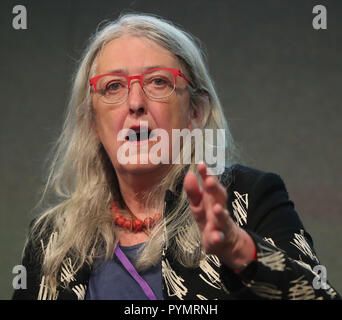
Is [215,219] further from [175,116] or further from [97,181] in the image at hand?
[97,181]

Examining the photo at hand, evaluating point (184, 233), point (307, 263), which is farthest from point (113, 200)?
point (307, 263)

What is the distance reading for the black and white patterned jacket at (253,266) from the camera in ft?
3.21

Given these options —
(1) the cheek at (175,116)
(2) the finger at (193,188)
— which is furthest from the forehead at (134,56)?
(2) the finger at (193,188)

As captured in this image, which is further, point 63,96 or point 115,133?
point 63,96

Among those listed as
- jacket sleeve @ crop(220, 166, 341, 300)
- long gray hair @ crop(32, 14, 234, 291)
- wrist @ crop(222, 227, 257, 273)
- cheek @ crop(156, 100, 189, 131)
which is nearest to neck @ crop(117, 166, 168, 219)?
long gray hair @ crop(32, 14, 234, 291)

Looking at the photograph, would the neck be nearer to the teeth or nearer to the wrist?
the teeth

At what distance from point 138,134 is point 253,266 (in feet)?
2.04

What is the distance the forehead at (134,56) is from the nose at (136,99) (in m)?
0.04

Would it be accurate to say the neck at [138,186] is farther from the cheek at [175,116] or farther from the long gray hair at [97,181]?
the cheek at [175,116]

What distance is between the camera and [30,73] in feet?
7.86

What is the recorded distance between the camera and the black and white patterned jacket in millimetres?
978

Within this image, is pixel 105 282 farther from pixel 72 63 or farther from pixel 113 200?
pixel 72 63

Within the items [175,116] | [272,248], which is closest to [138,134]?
[175,116]
